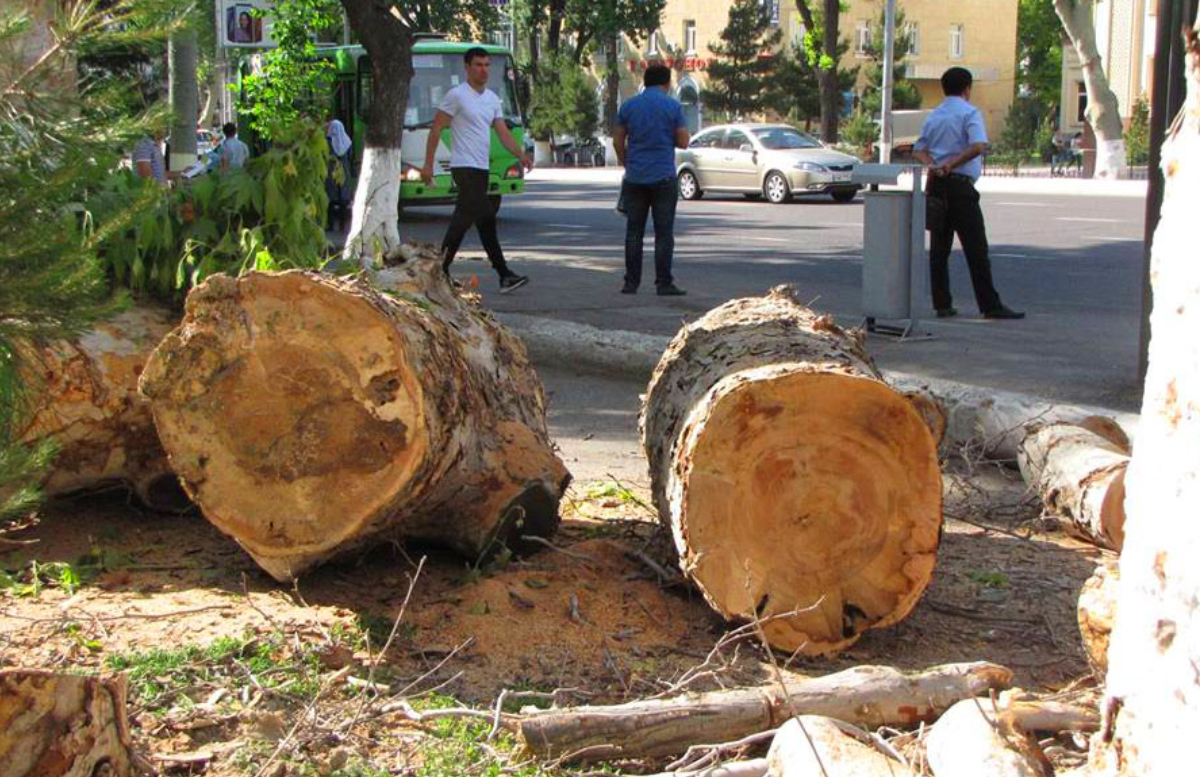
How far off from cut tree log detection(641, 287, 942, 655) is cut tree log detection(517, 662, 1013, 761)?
0.56 m

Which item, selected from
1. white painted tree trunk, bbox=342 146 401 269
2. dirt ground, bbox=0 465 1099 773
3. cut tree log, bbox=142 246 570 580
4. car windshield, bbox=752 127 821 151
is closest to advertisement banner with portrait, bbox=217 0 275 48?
white painted tree trunk, bbox=342 146 401 269

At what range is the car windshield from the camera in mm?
28688

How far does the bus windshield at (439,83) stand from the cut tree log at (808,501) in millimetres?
19773

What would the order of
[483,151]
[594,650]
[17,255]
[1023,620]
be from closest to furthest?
[17,255] < [594,650] < [1023,620] < [483,151]

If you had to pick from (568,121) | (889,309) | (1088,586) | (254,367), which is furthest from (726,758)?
(568,121)

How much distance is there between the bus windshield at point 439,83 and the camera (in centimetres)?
2369

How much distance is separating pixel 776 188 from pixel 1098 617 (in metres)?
24.8

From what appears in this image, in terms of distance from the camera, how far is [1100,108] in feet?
111

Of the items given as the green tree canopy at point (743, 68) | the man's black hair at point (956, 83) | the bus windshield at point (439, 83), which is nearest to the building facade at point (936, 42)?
the green tree canopy at point (743, 68)

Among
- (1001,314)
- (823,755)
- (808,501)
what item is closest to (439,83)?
(1001,314)

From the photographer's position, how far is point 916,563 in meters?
4.41

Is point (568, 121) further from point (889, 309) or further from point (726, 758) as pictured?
point (726, 758)

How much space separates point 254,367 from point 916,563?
6.58 ft

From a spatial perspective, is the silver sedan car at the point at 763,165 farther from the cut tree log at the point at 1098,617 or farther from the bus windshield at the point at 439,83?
the cut tree log at the point at 1098,617
